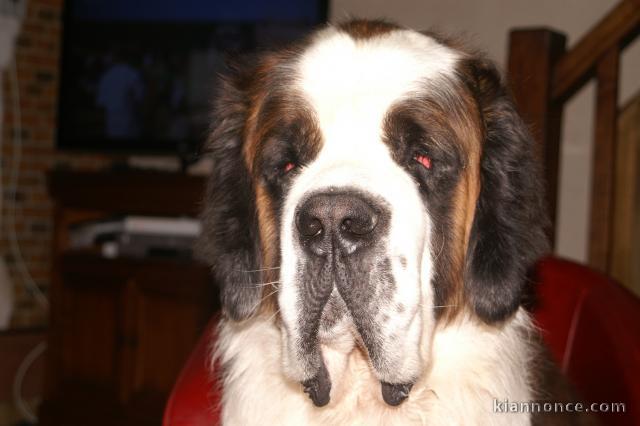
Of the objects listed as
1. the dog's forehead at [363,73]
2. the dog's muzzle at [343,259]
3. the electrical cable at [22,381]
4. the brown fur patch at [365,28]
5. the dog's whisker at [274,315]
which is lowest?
the electrical cable at [22,381]

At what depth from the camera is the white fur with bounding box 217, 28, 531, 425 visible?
1.36 metres

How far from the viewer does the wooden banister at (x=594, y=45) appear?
223 cm

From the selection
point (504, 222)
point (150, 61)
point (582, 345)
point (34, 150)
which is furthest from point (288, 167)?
point (34, 150)

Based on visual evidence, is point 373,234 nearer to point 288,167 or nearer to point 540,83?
point 288,167

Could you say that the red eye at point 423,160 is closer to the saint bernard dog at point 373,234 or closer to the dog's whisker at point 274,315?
the saint bernard dog at point 373,234

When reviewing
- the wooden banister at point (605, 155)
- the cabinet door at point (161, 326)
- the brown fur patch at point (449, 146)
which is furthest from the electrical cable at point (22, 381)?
the brown fur patch at point (449, 146)

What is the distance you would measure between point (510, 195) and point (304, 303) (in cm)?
50

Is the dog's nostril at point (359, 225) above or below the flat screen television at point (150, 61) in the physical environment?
below

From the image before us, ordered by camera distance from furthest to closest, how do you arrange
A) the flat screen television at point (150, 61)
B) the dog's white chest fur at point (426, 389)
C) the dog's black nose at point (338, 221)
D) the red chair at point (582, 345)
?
the flat screen television at point (150, 61) < the red chair at point (582, 345) < the dog's white chest fur at point (426, 389) < the dog's black nose at point (338, 221)

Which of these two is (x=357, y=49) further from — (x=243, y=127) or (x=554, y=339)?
(x=554, y=339)

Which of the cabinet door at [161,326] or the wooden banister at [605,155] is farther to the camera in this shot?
the cabinet door at [161,326]

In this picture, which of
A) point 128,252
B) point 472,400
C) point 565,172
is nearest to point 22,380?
point 128,252

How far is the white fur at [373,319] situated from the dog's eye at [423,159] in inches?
2.3

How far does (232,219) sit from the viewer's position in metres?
1.66
